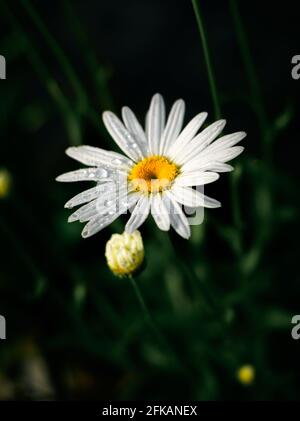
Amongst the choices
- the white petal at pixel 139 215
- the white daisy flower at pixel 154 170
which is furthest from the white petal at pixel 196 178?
the white petal at pixel 139 215

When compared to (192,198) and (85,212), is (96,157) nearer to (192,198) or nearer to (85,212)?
(85,212)

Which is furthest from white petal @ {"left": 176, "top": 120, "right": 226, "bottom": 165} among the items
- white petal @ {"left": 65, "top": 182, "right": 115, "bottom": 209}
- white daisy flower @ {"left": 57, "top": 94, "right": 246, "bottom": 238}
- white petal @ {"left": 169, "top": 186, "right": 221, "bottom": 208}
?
white petal @ {"left": 65, "top": 182, "right": 115, "bottom": 209}

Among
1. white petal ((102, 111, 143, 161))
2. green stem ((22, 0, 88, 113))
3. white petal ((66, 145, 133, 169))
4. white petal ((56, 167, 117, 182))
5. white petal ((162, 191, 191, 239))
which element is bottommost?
white petal ((162, 191, 191, 239))

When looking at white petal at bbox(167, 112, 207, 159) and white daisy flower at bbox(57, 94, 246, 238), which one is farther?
white petal at bbox(167, 112, 207, 159)

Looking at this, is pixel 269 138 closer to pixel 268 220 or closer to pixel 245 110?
pixel 268 220

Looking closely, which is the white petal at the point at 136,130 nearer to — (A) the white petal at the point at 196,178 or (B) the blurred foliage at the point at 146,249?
(A) the white petal at the point at 196,178

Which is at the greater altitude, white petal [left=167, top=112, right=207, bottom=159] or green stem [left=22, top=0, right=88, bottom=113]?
green stem [left=22, top=0, right=88, bottom=113]

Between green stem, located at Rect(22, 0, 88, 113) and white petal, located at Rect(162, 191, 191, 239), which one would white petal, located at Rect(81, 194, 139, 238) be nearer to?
white petal, located at Rect(162, 191, 191, 239)
